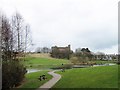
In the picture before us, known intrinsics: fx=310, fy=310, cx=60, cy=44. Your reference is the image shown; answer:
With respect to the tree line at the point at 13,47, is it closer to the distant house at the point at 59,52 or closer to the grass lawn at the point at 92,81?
the grass lawn at the point at 92,81

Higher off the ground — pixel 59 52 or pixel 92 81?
pixel 59 52

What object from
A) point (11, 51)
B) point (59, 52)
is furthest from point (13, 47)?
point (59, 52)

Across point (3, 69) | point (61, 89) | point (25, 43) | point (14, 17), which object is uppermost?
point (14, 17)

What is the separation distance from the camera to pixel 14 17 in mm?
42031

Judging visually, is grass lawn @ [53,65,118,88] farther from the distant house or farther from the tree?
the distant house

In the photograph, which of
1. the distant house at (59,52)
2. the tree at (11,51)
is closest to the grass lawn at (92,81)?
the tree at (11,51)

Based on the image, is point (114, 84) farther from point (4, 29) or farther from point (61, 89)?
point (4, 29)

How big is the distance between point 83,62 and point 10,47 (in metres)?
57.7

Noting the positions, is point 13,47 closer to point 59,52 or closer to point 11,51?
point 11,51

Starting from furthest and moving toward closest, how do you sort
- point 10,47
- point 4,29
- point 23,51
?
point 23,51, point 10,47, point 4,29

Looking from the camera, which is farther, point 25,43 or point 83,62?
point 83,62

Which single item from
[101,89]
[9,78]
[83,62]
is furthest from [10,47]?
[83,62]

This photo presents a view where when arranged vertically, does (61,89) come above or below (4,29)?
below

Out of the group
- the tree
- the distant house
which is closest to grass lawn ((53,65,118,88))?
the tree
